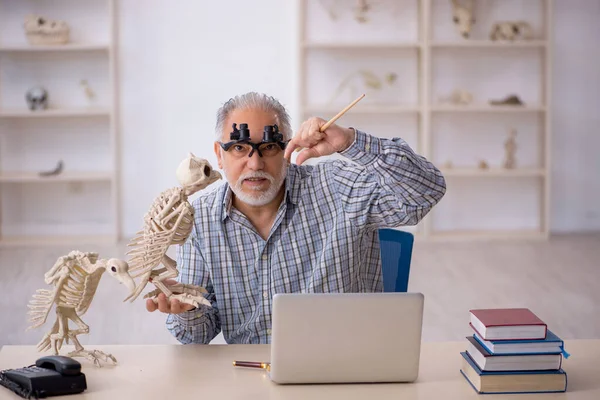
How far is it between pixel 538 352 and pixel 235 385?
2.22ft

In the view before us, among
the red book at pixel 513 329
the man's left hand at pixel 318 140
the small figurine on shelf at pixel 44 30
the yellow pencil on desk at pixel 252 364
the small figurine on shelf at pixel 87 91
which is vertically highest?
the small figurine on shelf at pixel 44 30

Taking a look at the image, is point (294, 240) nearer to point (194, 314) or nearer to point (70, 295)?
point (194, 314)

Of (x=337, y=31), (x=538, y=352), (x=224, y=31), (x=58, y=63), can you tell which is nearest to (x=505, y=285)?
(x=337, y=31)

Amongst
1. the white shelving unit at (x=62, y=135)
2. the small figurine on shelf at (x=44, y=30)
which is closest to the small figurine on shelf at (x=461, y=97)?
the white shelving unit at (x=62, y=135)

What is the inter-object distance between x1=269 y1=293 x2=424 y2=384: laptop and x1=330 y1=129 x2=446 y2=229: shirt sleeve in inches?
22.1

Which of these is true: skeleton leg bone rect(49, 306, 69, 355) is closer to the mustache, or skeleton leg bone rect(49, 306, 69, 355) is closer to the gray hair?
the mustache

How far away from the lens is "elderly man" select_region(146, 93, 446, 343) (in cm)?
235

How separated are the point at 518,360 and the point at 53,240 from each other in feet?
16.2

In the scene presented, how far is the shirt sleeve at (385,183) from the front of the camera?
2293 millimetres

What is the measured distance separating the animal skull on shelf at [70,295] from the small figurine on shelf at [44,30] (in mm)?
4333

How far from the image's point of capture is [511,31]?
20.3 feet

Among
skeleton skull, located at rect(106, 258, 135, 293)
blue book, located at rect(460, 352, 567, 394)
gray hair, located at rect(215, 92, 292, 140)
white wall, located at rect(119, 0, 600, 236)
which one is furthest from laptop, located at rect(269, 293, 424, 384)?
white wall, located at rect(119, 0, 600, 236)

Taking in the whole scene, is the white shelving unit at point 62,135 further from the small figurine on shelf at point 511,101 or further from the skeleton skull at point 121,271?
the skeleton skull at point 121,271

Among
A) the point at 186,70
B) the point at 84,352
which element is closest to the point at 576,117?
the point at 186,70
